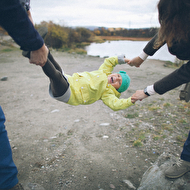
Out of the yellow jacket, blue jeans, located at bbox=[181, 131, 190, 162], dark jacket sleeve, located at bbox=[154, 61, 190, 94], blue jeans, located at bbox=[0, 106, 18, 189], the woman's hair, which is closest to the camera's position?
the woman's hair

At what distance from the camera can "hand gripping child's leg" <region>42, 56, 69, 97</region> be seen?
5.06 feet

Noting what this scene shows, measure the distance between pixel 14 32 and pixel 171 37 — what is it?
1268 mm

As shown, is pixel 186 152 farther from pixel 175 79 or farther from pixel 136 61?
pixel 136 61

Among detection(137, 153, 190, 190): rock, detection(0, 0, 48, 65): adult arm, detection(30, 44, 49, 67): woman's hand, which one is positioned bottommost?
detection(137, 153, 190, 190): rock

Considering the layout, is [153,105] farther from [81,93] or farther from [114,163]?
[81,93]

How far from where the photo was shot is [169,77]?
1.61 m

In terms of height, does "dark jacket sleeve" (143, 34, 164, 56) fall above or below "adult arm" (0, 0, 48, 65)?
below

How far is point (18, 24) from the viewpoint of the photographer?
106cm

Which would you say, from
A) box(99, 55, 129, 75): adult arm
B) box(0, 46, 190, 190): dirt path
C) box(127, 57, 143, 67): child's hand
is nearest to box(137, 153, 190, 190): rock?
box(0, 46, 190, 190): dirt path

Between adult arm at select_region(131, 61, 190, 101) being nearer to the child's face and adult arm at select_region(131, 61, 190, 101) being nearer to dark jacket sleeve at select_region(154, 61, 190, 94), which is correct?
dark jacket sleeve at select_region(154, 61, 190, 94)

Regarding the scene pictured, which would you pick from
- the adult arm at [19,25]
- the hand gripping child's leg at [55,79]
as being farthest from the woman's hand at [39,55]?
the hand gripping child's leg at [55,79]

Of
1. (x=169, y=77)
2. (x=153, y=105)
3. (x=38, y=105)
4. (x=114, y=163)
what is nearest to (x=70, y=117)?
(x=38, y=105)

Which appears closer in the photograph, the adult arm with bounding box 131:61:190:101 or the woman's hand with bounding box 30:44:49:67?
the woman's hand with bounding box 30:44:49:67

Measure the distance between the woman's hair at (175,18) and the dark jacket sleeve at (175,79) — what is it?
297 millimetres
